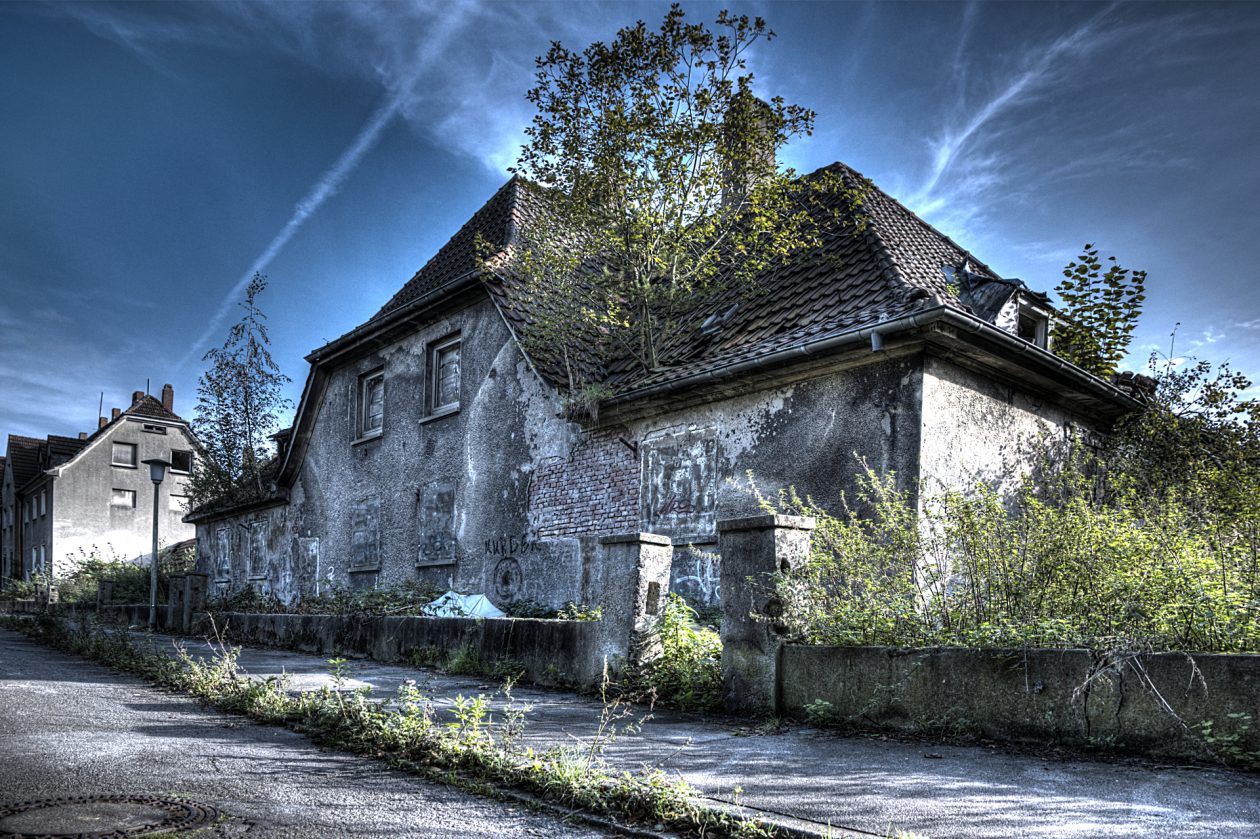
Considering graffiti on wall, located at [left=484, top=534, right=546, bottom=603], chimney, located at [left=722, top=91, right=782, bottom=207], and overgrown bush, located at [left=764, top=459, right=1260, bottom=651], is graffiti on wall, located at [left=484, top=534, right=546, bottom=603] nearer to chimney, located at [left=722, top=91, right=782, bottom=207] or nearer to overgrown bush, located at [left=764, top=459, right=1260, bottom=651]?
chimney, located at [left=722, top=91, right=782, bottom=207]

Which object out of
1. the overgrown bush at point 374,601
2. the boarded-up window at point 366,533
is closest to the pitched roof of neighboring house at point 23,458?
the overgrown bush at point 374,601

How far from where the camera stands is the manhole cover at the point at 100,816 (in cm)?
327

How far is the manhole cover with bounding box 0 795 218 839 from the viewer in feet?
10.7

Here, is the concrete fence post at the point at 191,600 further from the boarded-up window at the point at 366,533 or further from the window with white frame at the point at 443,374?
the window with white frame at the point at 443,374

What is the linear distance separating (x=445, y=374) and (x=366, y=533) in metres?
3.59

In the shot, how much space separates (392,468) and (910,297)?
10.6 meters

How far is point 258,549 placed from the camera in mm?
21422

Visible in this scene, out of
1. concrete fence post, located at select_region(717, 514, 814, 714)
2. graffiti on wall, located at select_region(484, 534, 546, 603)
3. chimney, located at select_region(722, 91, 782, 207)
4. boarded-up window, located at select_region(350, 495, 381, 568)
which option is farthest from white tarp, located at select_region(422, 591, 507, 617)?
chimney, located at select_region(722, 91, 782, 207)

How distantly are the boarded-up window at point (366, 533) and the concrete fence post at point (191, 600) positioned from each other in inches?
108

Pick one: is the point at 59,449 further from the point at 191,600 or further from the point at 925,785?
the point at 925,785

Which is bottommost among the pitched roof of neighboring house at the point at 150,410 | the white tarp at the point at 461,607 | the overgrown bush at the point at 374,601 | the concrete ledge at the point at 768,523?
the overgrown bush at the point at 374,601

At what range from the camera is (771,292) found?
1259 centimetres

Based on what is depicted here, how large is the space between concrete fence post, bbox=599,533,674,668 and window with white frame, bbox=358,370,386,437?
37.5 ft

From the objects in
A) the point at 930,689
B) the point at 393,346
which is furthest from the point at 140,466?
the point at 930,689
